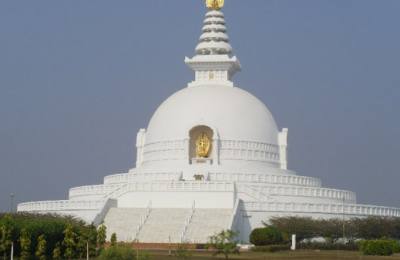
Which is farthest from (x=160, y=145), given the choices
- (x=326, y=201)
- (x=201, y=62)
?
(x=326, y=201)

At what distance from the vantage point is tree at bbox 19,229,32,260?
39.3 meters

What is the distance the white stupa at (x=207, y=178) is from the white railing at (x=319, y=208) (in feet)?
0.22

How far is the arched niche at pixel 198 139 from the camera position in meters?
69.4

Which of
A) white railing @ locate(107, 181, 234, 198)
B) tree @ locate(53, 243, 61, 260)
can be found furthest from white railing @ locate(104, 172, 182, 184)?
tree @ locate(53, 243, 61, 260)

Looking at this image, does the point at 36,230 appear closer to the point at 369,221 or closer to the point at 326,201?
the point at 369,221

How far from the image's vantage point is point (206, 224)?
54.5m

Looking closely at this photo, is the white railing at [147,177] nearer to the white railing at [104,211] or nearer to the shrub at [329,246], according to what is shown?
the white railing at [104,211]

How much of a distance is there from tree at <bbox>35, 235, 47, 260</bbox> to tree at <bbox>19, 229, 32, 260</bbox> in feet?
1.39

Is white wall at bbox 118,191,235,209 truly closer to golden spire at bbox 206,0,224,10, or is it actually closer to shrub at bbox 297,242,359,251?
shrub at bbox 297,242,359,251

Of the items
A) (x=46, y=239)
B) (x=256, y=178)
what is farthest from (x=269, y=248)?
(x=256, y=178)

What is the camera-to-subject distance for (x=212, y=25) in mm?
77250

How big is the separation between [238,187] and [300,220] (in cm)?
698

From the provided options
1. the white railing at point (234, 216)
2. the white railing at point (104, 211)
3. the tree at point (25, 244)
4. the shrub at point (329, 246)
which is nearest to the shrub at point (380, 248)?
the shrub at point (329, 246)

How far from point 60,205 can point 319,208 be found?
1825 centimetres
